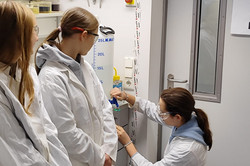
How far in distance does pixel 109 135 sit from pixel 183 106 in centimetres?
45

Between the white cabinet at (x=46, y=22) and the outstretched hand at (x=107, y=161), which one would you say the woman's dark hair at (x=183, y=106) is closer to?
the outstretched hand at (x=107, y=161)

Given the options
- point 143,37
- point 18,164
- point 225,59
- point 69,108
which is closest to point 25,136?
point 18,164

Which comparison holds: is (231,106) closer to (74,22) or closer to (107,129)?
(107,129)

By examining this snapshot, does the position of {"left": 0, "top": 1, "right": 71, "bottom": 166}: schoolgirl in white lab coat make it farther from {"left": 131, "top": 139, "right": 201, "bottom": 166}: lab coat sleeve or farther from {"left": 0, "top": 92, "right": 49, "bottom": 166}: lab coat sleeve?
{"left": 131, "top": 139, "right": 201, "bottom": 166}: lab coat sleeve

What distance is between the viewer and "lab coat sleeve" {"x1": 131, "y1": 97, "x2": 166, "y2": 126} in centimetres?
234

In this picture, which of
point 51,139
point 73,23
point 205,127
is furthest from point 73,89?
point 205,127

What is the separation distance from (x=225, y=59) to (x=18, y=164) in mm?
1889

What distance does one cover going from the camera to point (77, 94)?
1.70 m

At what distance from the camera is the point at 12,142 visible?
1.08 metres

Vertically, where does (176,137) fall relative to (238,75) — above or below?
below

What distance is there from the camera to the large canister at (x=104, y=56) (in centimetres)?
230

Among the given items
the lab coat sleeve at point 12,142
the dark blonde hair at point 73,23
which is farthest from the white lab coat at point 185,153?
the lab coat sleeve at point 12,142

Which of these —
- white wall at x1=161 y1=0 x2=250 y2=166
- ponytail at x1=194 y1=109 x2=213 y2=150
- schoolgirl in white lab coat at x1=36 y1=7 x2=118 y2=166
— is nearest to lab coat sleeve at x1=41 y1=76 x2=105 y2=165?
schoolgirl in white lab coat at x1=36 y1=7 x2=118 y2=166

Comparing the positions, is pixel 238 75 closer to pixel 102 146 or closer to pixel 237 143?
pixel 237 143
